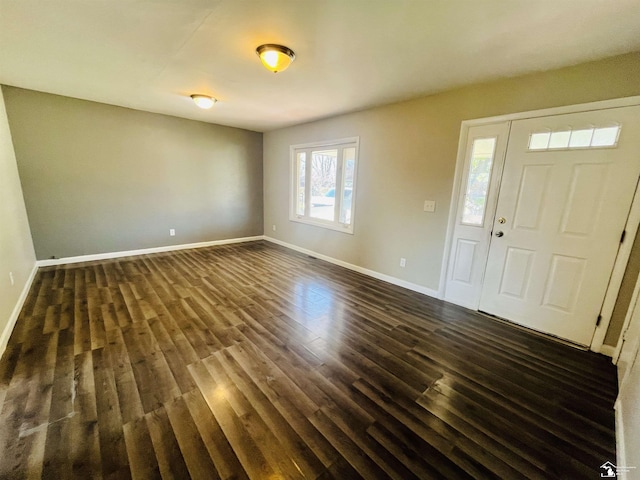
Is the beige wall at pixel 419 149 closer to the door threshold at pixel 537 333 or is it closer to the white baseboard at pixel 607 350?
the door threshold at pixel 537 333

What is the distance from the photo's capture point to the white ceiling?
1.63 metres

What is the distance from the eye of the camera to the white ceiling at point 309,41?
163 cm

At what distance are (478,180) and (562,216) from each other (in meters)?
0.83

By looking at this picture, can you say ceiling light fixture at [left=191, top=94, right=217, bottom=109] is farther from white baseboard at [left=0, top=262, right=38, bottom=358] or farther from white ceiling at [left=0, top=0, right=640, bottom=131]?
white baseboard at [left=0, top=262, right=38, bottom=358]

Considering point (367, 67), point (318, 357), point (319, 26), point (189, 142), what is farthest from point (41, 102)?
point (318, 357)

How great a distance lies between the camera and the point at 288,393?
5.63 feet

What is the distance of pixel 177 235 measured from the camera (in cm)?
509

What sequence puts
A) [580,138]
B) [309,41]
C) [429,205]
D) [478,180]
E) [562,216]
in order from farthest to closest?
1. [429,205]
2. [478,180]
3. [562,216]
4. [580,138]
5. [309,41]

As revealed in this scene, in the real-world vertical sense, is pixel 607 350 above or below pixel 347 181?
below

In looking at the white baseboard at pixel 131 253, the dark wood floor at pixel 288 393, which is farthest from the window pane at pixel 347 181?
the white baseboard at pixel 131 253

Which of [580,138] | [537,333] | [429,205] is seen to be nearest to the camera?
[580,138]

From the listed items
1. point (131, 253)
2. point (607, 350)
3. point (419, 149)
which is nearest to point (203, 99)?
point (419, 149)

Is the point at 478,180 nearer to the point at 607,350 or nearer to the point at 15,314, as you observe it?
the point at 607,350

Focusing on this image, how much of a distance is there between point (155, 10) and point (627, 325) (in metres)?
4.34
